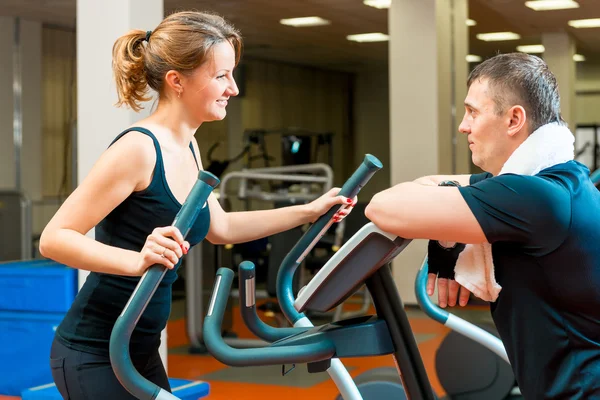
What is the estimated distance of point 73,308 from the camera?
1801 millimetres

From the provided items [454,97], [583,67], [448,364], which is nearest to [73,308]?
[448,364]

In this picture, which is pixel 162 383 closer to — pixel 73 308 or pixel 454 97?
pixel 73 308

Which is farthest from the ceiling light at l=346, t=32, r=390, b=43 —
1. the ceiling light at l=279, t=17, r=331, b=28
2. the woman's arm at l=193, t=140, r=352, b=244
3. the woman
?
the woman

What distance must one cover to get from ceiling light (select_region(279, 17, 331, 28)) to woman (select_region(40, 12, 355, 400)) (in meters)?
7.89

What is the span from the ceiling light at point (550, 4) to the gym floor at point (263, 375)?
2692mm

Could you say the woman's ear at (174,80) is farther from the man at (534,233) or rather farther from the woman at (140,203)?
the man at (534,233)

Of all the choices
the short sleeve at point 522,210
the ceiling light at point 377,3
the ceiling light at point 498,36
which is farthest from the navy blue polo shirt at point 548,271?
the ceiling light at point 377,3

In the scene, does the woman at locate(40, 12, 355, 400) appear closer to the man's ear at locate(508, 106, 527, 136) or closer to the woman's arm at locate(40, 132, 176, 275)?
the woman's arm at locate(40, 132, 176, 275)

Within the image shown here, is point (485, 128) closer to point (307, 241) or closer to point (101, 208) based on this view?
point (307, 241)

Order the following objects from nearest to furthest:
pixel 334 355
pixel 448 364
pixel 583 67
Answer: pixel 334 355
pixel 448 364
pixel 583 67

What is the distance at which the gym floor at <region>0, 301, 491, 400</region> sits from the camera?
4609 millimetres

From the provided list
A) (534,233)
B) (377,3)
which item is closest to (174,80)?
(534,233)

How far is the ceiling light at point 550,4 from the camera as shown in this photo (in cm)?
690

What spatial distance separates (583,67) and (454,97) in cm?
131
